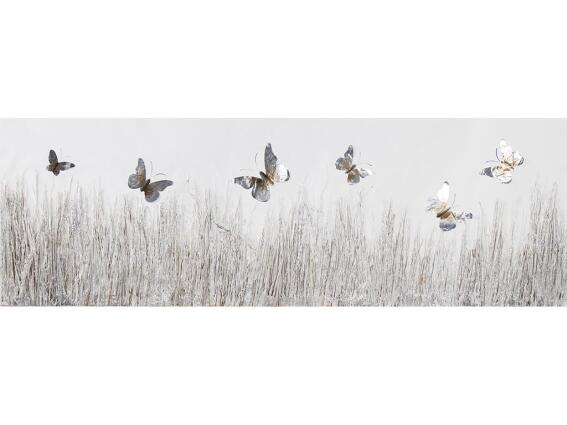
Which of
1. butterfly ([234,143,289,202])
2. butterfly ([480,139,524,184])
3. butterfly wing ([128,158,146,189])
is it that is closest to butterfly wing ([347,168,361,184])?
butterfly ([234,143,289,202])

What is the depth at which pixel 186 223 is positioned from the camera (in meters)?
4.46

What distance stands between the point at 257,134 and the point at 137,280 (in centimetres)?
106

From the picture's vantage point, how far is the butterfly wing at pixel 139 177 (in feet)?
14.6

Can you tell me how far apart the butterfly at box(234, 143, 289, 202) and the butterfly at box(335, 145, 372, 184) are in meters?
0.30

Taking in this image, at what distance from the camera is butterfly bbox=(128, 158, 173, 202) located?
4.44m

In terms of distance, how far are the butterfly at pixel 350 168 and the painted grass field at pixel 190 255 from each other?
6.0 inches

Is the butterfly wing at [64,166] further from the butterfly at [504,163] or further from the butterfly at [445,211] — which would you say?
the butterfly at [504,163]

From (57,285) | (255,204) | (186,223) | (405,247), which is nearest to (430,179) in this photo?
(405,247)

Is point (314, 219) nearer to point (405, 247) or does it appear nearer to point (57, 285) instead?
point (405, 247)

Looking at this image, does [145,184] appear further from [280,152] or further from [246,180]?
[280,152]

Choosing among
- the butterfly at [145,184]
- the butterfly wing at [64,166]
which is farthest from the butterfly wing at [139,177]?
the butterfly wing at [64,166]

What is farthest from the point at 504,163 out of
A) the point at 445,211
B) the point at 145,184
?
the point at 145,184

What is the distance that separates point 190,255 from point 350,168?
102cm

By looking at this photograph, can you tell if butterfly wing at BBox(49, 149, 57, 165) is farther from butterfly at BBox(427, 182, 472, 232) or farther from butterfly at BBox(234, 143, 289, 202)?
butterfly at BBox(427, 182, 472, 232)
